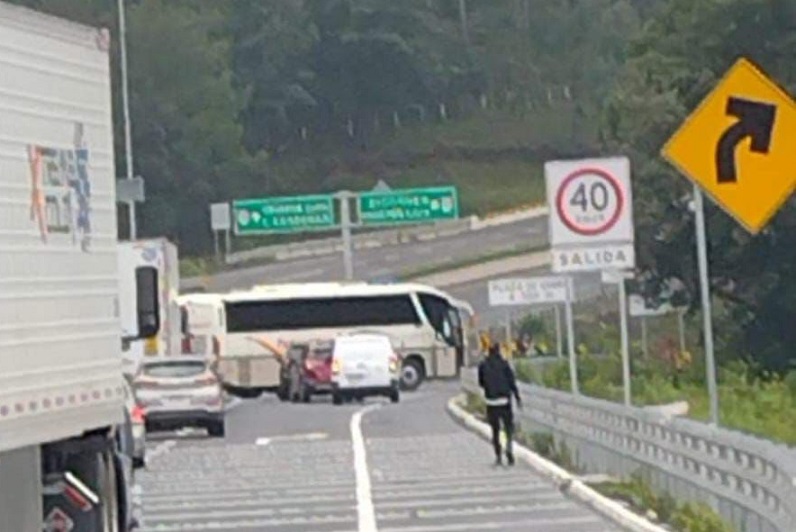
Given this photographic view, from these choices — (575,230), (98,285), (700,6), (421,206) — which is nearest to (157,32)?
(421,206)

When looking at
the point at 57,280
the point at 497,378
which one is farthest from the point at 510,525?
the point at 57,280

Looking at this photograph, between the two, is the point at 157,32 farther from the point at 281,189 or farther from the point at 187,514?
the point at 187,514

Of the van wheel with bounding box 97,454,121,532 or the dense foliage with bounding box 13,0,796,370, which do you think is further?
the dense foliage with bounding box 13,0,796,370

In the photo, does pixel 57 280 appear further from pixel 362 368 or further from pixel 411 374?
pixel 411 374

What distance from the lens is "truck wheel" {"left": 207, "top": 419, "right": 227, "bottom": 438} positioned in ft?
157

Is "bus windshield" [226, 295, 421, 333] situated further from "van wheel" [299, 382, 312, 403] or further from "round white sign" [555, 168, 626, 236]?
"round white sign" [555, 168, 626, 236]

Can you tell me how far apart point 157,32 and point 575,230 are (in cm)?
9372

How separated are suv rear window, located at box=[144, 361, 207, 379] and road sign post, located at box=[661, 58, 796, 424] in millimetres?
29998

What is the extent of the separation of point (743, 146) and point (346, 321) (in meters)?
63.0

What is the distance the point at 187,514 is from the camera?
29078 mm

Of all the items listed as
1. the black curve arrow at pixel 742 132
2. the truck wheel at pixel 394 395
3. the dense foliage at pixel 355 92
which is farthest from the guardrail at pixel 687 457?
the dense foliage at pixel 355 92

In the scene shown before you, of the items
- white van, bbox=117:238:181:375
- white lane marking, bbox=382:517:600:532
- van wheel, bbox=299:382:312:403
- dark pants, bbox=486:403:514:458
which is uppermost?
white van, bbox=117:238:181:375

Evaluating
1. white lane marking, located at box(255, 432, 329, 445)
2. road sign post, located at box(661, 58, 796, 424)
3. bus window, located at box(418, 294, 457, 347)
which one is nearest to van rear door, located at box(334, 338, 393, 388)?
white lane marking, located at box(255, 432, 329, 445)

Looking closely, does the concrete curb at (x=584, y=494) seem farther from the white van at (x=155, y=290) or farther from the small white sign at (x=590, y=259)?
the white van at (x=155, y=290)
